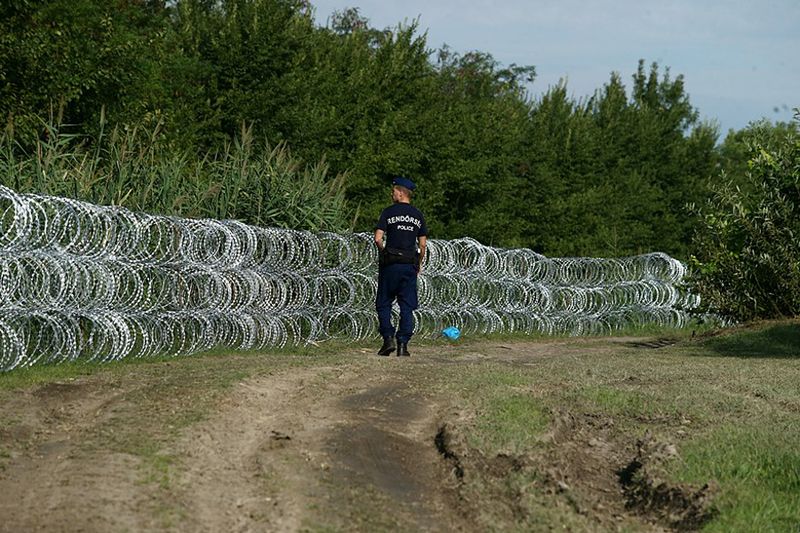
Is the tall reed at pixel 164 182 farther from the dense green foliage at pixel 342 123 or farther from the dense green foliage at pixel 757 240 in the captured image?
the dense green foliage at pixel 757 240

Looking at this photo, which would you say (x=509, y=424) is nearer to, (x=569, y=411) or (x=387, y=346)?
(x=569, y=411)

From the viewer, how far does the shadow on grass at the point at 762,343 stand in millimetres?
19781

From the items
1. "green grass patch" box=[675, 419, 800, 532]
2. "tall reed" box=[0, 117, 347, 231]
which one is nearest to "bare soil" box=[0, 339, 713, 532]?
"green grass patch" box=[675, 419, 800, 532]

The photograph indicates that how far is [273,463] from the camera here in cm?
848

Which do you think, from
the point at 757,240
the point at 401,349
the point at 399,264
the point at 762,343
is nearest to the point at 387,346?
the point at 401,349

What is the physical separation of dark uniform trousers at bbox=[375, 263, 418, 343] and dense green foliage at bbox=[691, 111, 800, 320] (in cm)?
749

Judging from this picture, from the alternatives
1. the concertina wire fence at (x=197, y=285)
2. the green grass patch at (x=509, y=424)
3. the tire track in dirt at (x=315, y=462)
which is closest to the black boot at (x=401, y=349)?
the concertina wire fence at (x=197, y=285)

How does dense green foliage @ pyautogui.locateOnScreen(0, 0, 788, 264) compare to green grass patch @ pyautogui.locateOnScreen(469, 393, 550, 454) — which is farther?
dense green foliage @ pyautogui.locateOnScreen(0, 0, 788, 264)

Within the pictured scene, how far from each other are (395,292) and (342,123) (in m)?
15.0

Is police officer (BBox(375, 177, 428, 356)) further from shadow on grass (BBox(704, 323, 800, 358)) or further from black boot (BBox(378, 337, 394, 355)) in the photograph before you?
shadow on grass (BBox(704, 323, 800, 358))

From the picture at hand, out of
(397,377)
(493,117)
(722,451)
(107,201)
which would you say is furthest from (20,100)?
(493,117)

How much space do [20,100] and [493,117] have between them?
1926 cm

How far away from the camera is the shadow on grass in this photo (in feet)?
64.9

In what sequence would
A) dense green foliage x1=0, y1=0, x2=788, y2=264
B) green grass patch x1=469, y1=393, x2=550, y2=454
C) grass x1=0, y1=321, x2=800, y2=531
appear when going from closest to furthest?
grass x1=0, y1=321, x2=800, y2=531
green grass patch x1=469, y1=393, x2=550, y2=454
dense green foliage x1=0, y1=0, x2=788, y2=264
